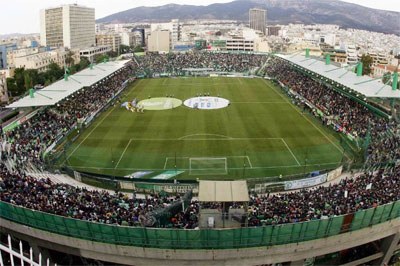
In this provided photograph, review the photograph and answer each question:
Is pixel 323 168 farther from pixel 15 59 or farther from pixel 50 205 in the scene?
pixel 15 59

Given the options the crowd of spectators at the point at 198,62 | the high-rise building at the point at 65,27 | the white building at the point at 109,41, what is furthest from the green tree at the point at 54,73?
the white building at the point at 109,41

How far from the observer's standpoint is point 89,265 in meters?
20.5

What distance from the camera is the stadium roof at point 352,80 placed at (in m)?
44.0

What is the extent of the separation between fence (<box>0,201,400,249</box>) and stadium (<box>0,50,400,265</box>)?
0.07 metres

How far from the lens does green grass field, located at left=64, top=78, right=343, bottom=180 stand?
1344 inches

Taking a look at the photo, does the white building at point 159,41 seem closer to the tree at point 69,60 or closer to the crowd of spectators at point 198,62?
the tree at point 69,60

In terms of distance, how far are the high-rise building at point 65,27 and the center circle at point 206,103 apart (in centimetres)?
10996

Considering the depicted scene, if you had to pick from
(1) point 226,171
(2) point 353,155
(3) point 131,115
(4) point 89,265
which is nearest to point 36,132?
(3) point 131,115

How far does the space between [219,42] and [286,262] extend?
5637 inches

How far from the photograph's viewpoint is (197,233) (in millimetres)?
17781

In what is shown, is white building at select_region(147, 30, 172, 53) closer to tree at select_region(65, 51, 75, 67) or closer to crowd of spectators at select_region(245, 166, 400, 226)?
tree at select_region(65, 51, 75, 67)

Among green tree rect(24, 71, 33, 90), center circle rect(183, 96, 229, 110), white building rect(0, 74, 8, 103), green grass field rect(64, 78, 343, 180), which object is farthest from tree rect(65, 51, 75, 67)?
center circle rect(183, 96, 229, 110)

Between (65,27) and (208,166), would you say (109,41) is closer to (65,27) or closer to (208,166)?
(65,27)

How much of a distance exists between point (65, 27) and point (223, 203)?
508 feet
